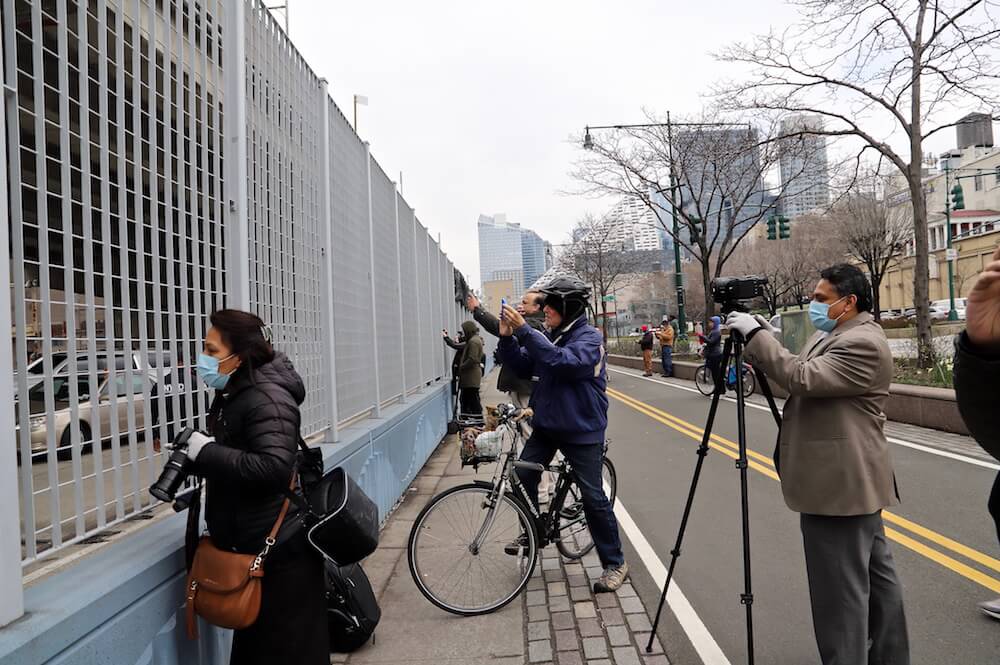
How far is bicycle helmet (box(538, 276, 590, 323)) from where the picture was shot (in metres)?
4.34

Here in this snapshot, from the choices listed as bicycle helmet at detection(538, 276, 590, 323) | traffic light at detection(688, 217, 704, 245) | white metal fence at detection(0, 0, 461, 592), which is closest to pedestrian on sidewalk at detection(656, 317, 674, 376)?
traffic light at detection(688, 217, 704, 245)

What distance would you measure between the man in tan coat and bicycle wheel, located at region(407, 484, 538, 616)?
173 cm

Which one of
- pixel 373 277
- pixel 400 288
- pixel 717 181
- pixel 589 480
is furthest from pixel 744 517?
pixel 717 181

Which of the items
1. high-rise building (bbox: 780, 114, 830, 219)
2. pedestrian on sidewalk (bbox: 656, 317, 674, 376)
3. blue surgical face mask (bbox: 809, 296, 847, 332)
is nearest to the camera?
blue surgical face mask (bbox: 809, 296, 847, 332)

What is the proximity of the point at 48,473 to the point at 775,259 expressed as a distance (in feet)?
175

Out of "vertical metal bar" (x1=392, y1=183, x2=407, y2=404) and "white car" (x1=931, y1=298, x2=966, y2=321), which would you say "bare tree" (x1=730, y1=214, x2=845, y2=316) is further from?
"vertical metal bar" (x1=392, y1=183, x2=407, y2=404)

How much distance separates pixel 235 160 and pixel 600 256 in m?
38.2

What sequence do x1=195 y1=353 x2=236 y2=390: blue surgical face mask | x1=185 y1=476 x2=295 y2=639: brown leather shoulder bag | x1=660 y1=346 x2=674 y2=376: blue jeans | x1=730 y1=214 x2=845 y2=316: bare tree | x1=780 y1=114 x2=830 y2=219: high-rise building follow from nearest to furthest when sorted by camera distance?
x1=185 y1=476 x2=295 y2=639: brown leather shoulder bag < x1=195 y1=353 x2=236 y2=390: blue surgical face mask < x1=780 y1=114 x2=830 y2=219: high-rise building < x1=660 y1=346 x2=674 y2=376: blue jeans < x1=730 y1=214 x2=845 y2=316: bare tree

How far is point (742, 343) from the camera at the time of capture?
120 inches

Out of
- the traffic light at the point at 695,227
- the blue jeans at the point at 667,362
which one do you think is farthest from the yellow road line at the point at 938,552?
the traffic light at the point at 695,227

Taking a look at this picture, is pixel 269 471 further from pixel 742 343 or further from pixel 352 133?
pixel 352 133

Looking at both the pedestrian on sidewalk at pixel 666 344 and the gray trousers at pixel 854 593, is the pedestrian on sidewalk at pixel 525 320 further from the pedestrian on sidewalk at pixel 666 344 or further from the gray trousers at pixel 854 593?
the pedestrian on sidewalk at pixel 666 344

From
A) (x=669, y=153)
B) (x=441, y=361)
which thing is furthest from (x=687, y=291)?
(x=441, y=361)

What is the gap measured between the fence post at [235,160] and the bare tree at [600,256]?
36851mm
